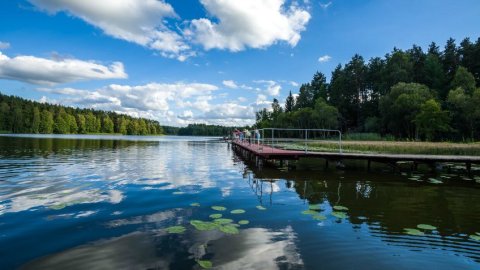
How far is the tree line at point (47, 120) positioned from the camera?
106875mm

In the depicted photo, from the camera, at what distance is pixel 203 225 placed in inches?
261

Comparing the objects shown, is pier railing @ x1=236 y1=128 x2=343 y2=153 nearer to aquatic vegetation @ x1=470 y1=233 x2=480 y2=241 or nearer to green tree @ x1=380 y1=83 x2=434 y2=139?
aquatic vegetation @ x1=470 y1=233 x2=480 y2=241

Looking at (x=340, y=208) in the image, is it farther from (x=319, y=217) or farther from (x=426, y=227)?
(x=426, y=227)

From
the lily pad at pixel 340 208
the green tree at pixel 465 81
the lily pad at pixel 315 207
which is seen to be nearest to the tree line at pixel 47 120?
the green tree at pixel 465 81

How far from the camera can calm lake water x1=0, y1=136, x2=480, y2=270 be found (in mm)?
5082

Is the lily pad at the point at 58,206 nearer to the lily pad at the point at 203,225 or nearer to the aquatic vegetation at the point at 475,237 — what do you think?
the lily pad at the point at 203,225

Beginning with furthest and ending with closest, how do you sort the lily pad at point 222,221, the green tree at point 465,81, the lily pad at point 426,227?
the green tree at point 465,81 < the lily pad at point 222,221 < the lily pad at point 426,227

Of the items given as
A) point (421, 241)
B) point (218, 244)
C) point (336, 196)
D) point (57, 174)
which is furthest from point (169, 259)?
point (57, 174)

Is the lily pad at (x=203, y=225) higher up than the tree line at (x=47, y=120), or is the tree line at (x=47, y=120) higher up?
the tree line at (x=47, y=120)

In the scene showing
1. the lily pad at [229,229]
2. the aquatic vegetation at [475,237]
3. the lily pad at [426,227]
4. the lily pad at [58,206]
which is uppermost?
the lily pad at [58,206]

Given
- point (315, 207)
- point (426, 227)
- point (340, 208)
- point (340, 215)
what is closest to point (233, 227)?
point (340, 215)

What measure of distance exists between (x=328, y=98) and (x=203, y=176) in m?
81.4

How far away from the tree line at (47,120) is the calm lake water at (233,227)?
11716 centimetres

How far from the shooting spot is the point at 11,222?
684 centimetres
